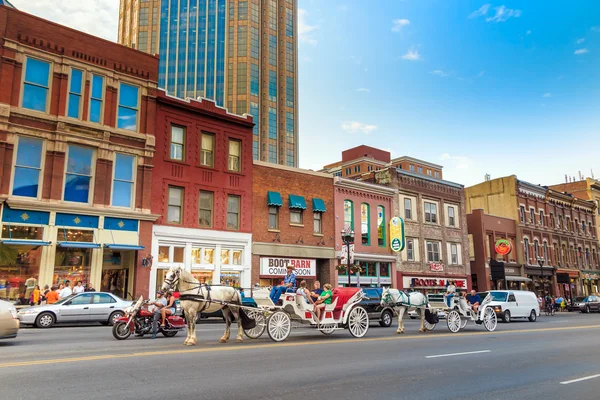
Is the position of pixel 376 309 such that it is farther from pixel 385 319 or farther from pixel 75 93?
pixel 75 93

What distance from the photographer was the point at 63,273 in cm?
2425

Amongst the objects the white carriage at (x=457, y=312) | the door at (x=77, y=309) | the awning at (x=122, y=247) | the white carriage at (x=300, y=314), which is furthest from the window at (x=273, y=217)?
the white carriage at (x=300, y=314)

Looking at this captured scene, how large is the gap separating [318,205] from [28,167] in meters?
18.5

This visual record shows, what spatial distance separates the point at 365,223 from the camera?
38.3m

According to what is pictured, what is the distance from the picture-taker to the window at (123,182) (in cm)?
2664

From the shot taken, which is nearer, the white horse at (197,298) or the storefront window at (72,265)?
the white horse at (197,298)

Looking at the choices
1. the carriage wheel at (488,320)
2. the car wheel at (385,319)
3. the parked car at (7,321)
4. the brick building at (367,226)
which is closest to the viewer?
the parked car at (7,321)

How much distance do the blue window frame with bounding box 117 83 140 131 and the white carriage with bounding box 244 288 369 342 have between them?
16.4 meters

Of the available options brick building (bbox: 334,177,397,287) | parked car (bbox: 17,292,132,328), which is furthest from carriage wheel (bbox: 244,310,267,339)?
brick building (bbox: 334,177,397,287)

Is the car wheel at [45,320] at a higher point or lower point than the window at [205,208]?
lower

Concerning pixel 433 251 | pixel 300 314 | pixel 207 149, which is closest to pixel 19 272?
pixel 207 149

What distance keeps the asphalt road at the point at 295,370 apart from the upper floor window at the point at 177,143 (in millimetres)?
17011

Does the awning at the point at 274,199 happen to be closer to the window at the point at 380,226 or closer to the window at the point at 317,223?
the window at the point at 317,223

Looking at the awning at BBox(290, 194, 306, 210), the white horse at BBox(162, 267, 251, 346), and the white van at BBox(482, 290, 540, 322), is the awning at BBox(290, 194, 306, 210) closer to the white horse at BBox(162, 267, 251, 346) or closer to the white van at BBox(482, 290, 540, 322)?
the white van at BBox(482, 290, 540, 322)
